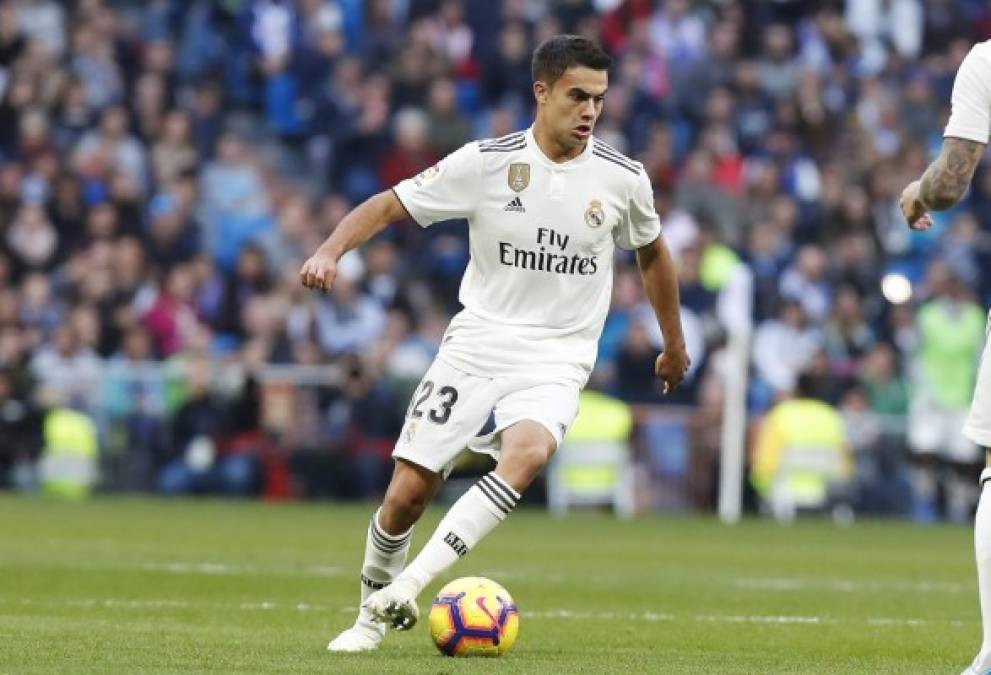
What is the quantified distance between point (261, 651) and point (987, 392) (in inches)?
124

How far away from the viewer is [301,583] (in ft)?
43.9

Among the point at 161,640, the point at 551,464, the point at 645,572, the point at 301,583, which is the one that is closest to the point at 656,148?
the point at 551,464

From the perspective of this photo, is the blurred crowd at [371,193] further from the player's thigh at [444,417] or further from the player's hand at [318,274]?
the player's hand at [318,274]

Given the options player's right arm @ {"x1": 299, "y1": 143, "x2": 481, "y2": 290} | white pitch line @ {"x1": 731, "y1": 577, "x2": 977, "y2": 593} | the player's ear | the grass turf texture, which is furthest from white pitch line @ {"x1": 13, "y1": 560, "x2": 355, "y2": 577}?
the player's ear

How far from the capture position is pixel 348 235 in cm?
920

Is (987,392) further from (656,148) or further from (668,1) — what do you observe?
(668,1)

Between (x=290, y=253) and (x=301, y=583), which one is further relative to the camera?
(x=290, y=253)

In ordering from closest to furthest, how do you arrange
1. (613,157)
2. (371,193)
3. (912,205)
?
1. (912,205)
2. (613,157)
3. (371,193)

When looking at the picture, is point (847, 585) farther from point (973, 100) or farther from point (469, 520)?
point (973, 100)

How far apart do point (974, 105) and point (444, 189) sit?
9.00 ft

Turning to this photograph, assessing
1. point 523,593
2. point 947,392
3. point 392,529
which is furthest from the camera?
point 947,392

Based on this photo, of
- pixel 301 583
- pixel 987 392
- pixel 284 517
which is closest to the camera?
pixel 987 392

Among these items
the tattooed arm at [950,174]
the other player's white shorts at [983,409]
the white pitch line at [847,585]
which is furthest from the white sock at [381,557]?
the white pitch line at [847,585]

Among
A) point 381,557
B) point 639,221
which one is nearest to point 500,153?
point 639,221
